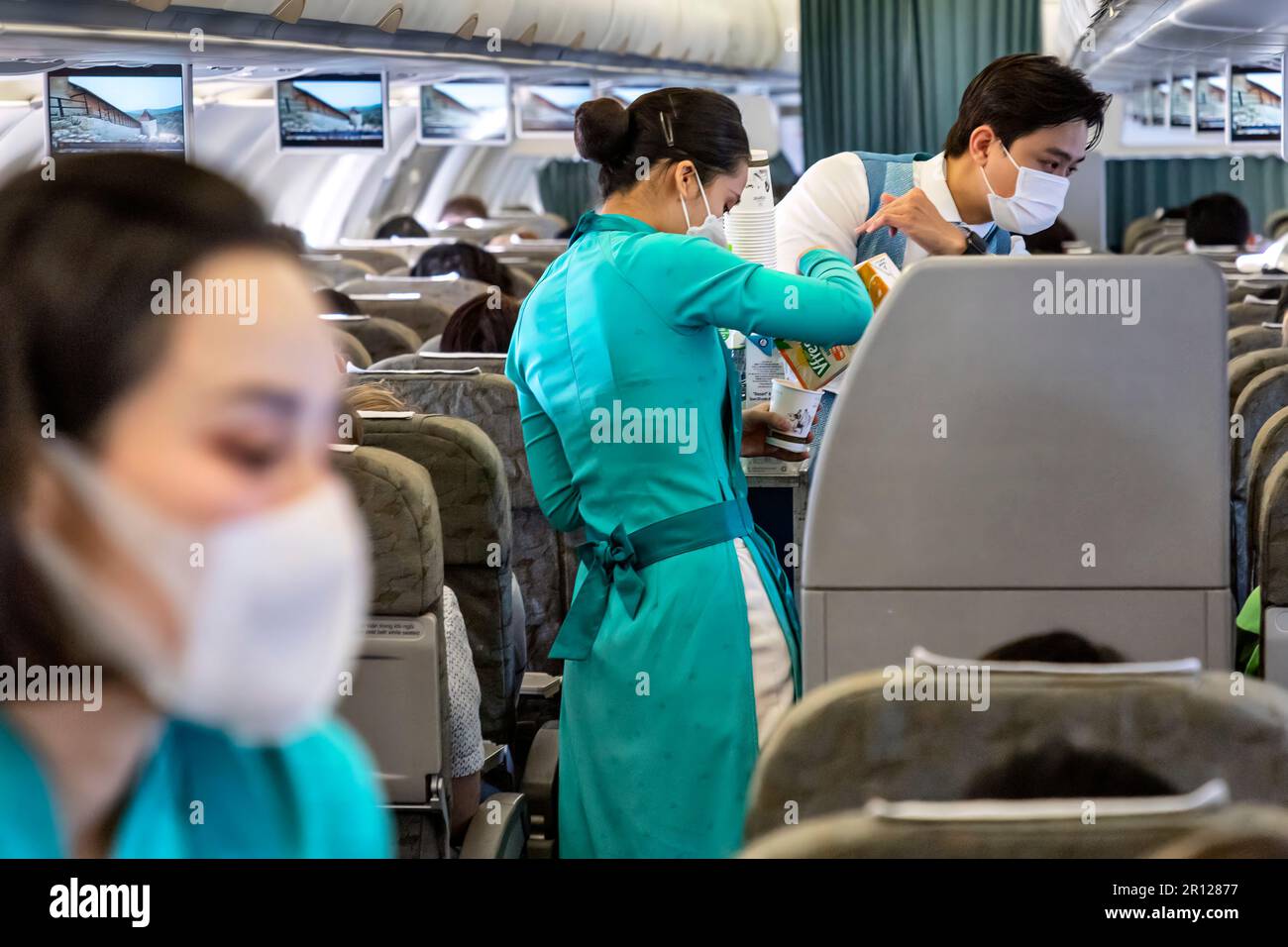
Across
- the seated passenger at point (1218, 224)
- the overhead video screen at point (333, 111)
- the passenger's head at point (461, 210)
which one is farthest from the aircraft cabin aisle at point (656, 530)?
the passenger's head at point (461, 210)

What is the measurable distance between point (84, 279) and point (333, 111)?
7848 millimetres

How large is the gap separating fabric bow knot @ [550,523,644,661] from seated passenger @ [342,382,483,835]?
249 mm

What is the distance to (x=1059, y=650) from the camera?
6.51 feet

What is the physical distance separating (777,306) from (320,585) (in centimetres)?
141

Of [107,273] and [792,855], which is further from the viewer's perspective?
[792,855]

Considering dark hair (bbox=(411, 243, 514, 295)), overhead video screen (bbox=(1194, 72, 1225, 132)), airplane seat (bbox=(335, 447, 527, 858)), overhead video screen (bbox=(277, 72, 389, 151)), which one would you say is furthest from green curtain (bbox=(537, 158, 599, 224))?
airplane seat (bbox=(335, 447, 527, 858))

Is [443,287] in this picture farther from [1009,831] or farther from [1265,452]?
[1009,831]

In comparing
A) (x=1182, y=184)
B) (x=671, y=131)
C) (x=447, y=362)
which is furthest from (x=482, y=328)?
(x=1182, y=184)

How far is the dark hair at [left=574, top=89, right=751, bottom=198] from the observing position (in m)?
2.32

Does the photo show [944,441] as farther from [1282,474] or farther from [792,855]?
[792,855]

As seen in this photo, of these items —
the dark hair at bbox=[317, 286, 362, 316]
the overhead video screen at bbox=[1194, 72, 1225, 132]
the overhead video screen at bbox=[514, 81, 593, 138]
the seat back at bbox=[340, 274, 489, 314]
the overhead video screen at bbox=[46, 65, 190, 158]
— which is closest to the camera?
the overhead video screen at bbox=[46, 65, 190, 158]

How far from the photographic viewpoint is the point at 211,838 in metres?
0.95

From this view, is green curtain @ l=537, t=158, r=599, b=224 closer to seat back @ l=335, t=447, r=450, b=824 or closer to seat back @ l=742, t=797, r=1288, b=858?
seat back @ l=335, t=447, r=450, b=824

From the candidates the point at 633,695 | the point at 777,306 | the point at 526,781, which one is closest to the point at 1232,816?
the point at 777,306
